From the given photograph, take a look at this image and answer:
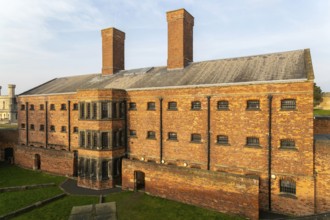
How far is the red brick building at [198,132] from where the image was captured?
15.2 metres

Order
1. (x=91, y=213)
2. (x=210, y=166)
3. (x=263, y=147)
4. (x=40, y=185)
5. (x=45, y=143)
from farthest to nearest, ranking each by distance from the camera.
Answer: (x=45, y=143)
(x=40, y=185)
(x=210, y=166)
(x=263, y=147)
(x=91, y=213)

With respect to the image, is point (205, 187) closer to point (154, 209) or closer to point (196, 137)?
point (154, 209)

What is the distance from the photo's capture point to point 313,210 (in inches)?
580

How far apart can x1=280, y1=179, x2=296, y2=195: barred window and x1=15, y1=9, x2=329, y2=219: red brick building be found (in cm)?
7

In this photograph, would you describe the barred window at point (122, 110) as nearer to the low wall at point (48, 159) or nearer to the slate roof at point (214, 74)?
the slate roof at point (214, 74)

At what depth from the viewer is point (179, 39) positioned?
973 inches

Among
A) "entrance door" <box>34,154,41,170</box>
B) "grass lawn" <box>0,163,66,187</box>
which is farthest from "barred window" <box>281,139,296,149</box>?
"entrance door" <box>34,154,41,170</box>

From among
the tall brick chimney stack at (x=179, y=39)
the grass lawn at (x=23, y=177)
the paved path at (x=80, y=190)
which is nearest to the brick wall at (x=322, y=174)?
the tall brick chimney stack at (x=179, y=39)

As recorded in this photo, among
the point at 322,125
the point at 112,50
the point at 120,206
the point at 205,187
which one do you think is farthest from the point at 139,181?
the point at 322,125

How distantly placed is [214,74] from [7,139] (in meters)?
31.0

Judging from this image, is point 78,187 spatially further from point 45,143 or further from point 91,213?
point 91,213

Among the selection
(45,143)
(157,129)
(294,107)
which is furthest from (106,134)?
(294,107)

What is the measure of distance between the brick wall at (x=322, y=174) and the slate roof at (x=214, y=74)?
5.05 meters

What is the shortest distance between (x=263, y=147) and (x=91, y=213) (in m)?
13.6
